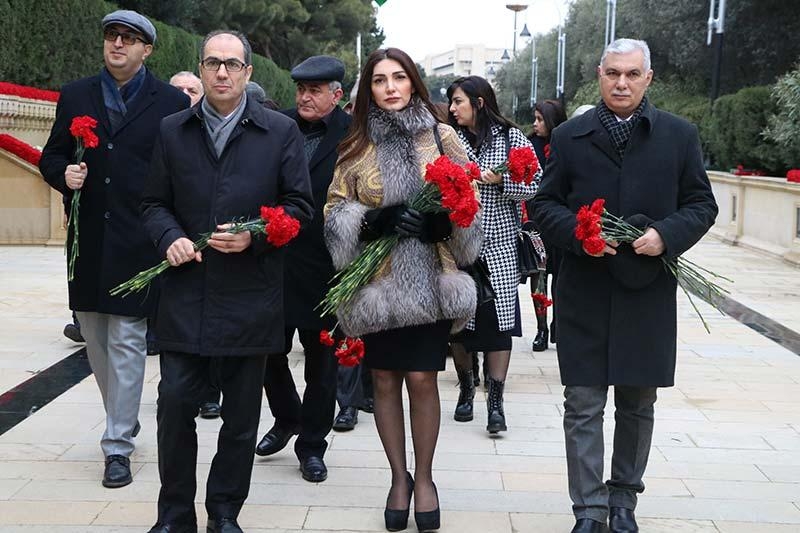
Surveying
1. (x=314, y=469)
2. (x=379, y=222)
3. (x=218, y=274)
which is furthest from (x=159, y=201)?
(x=314, y=469)

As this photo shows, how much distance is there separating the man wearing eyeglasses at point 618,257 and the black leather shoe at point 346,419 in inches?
77.2

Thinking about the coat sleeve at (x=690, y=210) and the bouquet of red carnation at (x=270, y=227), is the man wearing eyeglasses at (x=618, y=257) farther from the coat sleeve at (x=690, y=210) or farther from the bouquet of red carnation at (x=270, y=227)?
the bouquet of red carnation at (x=270, y=227)

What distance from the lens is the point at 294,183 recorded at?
4426 millimetres

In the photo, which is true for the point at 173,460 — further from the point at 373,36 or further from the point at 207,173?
the point at 373,36

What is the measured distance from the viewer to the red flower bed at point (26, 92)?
1746 centimetres

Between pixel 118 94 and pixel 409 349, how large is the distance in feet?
6.36

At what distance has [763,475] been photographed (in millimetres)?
5496

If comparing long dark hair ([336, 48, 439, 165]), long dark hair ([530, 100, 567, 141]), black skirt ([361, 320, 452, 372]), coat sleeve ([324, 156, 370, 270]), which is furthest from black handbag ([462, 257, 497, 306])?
long dark hair ([530, 100, 567, 141])

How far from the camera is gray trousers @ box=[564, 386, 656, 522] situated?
4.41 metres

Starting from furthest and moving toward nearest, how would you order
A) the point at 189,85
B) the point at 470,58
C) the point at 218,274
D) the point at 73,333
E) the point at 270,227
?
the point at 470,58, the point at 73,333, the point at 189,85, the point at 218,274, the point at 270,227

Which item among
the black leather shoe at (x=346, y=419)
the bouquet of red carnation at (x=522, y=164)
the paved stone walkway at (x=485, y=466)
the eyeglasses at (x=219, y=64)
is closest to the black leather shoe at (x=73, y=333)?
A: the paved stone walkway at (x=485, y=466)

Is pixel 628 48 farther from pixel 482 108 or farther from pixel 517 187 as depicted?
pixel 482 108

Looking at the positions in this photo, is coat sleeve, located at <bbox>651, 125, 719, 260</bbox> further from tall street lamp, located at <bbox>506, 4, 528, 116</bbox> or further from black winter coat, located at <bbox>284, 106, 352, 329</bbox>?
tall street lamp, located at <bbox>506, 4, 528, 116</bbox>

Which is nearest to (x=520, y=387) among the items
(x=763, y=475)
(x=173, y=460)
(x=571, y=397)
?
(x=763, y=475)
